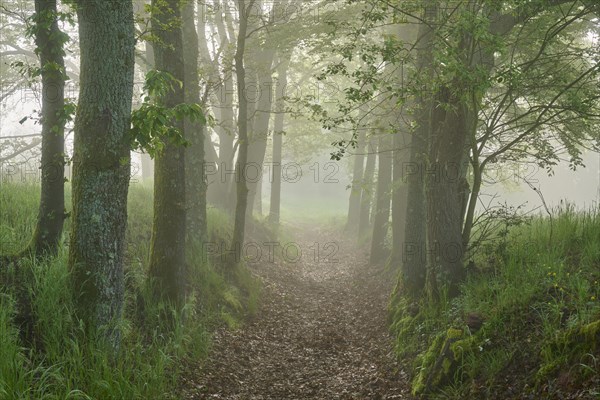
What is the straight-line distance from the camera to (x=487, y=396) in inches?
215

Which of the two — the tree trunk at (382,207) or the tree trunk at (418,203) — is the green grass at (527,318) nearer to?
the tree trunk at (418,203)

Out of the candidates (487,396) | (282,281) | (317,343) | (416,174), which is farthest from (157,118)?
(282,281)

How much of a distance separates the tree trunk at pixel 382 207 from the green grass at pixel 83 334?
797 centimetres

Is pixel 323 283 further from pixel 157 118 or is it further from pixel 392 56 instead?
pixel 157 118

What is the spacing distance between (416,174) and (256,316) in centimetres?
478

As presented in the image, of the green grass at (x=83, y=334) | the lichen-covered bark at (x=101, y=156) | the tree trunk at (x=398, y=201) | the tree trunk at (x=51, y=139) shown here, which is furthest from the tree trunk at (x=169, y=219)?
the tree trunk at (x=398, y=201)

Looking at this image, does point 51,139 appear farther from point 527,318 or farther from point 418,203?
point 418,203

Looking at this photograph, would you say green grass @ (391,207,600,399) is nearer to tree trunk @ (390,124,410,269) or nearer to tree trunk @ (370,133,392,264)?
tree trunk @ (390,124,410,269)

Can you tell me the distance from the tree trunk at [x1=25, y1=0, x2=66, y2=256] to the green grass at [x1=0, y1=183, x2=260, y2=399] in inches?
13.5

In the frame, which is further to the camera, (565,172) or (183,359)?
(565,172)

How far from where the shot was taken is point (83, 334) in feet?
19.7

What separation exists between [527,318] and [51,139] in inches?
281

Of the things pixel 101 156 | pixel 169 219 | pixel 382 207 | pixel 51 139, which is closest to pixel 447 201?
pixel 169 219

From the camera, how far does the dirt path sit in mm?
7184
